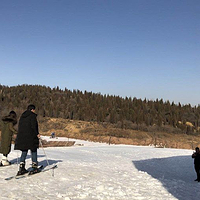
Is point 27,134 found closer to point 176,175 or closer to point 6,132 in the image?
point 6,132

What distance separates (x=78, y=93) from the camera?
97.9 metres

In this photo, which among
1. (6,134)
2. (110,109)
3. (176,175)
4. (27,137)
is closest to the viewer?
(27,137)

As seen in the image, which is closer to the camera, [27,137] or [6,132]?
[27,137]

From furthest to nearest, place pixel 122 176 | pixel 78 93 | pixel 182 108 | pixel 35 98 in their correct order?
pixel 78 93
pixel 35 98
pixel 182 108
pixel 122 176

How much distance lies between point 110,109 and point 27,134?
68068mm

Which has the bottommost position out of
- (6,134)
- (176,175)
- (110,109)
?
(176,175)

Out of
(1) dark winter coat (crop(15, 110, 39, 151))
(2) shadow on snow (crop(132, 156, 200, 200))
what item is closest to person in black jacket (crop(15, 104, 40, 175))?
(1) dark winter coat (crop(15, 110, 39, 151))

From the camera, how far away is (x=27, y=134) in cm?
754

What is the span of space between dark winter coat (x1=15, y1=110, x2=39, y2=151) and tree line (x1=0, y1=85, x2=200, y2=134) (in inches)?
2068

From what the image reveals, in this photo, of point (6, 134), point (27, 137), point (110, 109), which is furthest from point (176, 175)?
point (110, 109)

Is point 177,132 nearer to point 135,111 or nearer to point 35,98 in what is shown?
point 135,111

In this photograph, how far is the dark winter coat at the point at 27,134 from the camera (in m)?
7.48

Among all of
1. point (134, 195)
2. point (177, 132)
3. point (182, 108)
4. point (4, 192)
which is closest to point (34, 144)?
point (4, 192)

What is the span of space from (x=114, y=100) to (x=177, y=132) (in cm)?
3281
